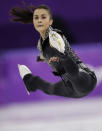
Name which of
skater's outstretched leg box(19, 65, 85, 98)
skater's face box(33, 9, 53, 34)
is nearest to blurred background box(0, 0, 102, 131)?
skater's outstretched leg box(19, 65, 85, 98)

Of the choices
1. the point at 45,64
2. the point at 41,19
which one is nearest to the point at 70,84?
the point at 41,19

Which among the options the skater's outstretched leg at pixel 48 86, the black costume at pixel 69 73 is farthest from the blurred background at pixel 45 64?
the black costume at pixel 69 73

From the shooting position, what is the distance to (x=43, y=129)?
3854mm

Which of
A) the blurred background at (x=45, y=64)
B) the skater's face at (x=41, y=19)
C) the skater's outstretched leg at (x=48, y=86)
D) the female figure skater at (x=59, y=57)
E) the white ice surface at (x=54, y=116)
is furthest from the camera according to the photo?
the blurred background at (x=45, y=64)

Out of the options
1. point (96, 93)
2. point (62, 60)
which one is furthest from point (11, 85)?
point (62, 60)

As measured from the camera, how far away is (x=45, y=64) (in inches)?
196

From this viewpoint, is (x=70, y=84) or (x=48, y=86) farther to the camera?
(x=48, y=86)

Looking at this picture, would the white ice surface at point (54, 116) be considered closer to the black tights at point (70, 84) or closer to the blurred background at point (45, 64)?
the blurred background at point (45, 64)

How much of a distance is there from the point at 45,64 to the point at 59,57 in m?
2.45

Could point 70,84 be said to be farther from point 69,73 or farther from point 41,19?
point 41,19

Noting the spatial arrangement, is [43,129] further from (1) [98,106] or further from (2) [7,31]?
(2) [7,31]

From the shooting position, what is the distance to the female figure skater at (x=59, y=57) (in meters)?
2.50

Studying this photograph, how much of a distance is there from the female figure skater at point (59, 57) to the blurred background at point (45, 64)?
1347 mm

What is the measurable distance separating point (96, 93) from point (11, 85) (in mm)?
1238
